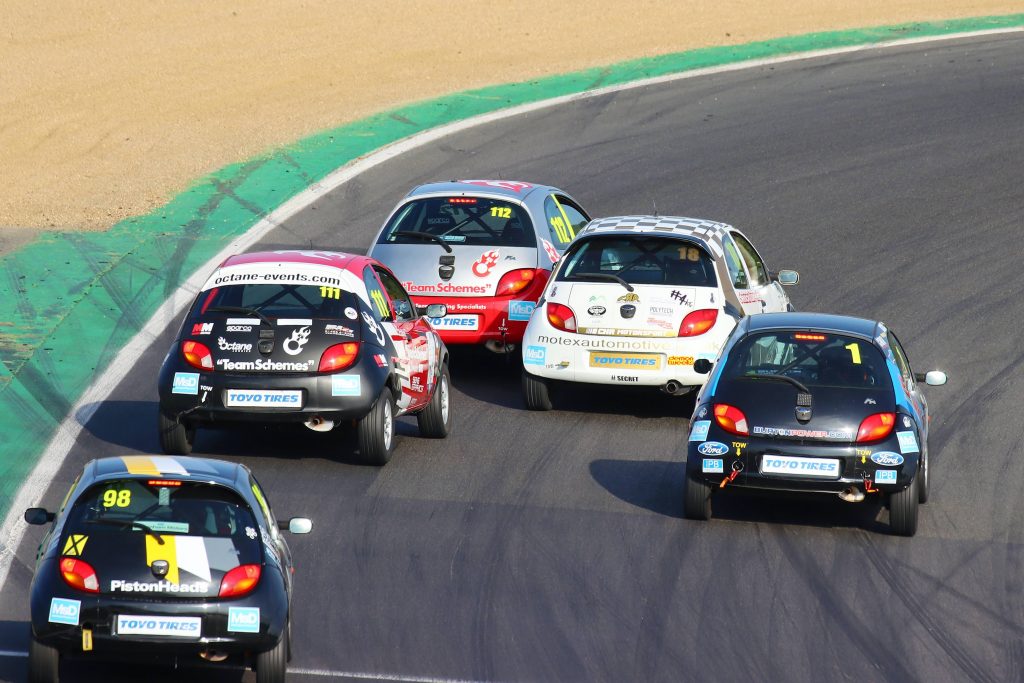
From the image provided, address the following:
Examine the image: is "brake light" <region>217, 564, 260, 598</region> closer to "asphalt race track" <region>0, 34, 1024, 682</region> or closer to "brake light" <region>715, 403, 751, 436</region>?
"asphalt race track" <region>0, 34, 1024, 682</region>

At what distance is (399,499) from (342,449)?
150cm

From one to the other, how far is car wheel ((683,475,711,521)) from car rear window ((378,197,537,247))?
4.71 meters

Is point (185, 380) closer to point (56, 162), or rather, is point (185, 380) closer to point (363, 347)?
point (363, 347)

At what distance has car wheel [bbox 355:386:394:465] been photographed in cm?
1263

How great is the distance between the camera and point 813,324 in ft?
39.1

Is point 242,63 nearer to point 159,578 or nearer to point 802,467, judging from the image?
point 802,467

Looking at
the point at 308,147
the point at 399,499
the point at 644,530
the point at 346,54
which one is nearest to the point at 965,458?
the point at 644,530

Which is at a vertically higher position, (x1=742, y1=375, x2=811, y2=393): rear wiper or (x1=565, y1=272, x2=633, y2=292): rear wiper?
(x1=565, y1=272, x2=633, y2=292): rear wiper

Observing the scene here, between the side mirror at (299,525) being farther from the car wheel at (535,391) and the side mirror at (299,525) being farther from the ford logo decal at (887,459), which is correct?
the car wheel at (535,391)

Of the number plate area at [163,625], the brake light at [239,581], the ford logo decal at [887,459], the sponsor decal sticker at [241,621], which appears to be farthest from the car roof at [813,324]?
the number plate area at [163,625]

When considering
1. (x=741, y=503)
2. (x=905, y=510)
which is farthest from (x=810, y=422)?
(x=741, y=503)

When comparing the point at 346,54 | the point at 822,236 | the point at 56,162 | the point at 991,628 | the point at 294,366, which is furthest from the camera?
the point at 346,54

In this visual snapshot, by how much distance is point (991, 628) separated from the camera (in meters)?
9.86

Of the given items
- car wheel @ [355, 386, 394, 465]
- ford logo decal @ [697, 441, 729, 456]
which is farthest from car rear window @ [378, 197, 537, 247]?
Answer: ford logo decal @ [697, 441, 729, 456]
